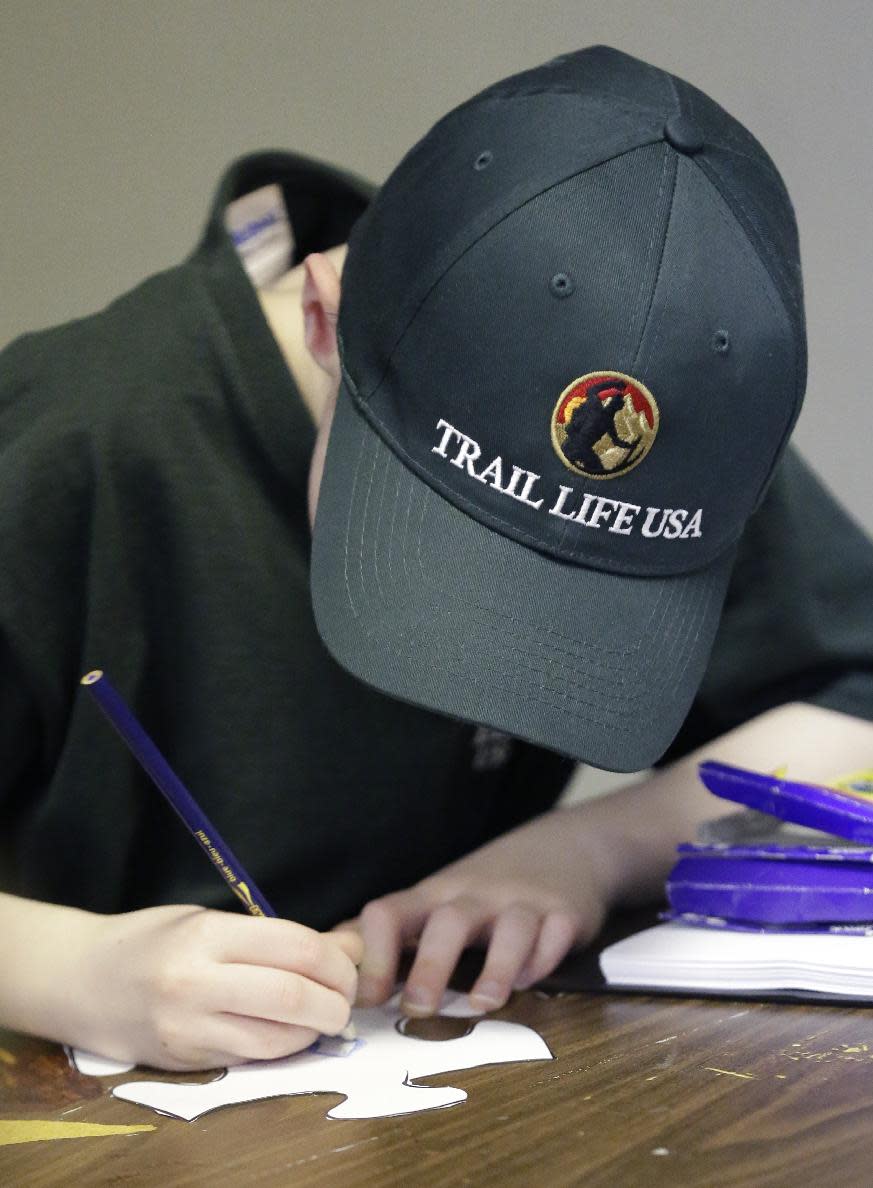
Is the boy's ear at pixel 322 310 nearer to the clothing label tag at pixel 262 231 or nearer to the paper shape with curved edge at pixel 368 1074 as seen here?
the clothing label tag at pixel 262 231

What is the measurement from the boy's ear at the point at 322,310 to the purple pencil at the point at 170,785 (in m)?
0.23

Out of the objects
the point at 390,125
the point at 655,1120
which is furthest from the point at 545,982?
the point at 390,125

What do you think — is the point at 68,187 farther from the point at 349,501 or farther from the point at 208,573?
the point at 349,501

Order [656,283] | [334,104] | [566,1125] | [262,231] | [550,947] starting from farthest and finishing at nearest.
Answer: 1. [334,104]
2. [262,231]
3. [550,947]
4. [656,283]
5. [566,1125]

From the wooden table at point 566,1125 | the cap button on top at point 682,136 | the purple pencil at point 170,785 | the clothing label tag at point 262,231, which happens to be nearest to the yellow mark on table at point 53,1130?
the wooden table at point 566,1125

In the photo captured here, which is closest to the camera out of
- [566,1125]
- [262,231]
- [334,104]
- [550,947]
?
[566,1125]

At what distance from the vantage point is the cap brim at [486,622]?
0.61m

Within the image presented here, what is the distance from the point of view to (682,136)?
650 mm

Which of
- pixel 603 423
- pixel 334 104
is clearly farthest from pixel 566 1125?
pixel 334 104

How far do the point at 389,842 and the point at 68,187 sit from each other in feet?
3.85

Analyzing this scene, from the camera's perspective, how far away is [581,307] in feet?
2.03

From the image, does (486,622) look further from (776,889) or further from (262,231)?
(262,231)

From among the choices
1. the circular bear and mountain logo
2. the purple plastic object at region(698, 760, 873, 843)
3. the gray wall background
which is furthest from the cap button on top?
the gray wall background

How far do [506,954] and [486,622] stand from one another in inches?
7.5
